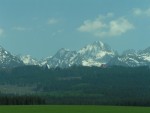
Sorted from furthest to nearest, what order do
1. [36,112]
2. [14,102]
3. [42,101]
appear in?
[42,101] < [14,102] < [36,112]

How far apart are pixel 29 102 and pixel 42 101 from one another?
9.14 m

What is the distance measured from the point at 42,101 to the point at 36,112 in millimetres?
86433

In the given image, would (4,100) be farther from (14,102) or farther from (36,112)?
(36,112)

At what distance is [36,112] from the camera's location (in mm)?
104250

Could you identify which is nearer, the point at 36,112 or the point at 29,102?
the point at 36,112

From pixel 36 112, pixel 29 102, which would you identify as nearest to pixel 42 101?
pixel 29 102

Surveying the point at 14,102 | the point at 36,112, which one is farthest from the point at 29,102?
the point at 36,112

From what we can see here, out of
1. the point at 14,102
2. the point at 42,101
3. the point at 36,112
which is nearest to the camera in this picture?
the point at 36,112

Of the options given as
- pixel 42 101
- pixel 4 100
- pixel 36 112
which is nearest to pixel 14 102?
pixel 4 100

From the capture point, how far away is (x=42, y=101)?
190m

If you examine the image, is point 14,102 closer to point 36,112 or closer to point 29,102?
point 29,102

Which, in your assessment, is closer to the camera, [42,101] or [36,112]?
[36,112]

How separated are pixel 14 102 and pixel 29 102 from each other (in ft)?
21.6

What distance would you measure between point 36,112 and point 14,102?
7563 centimetres
